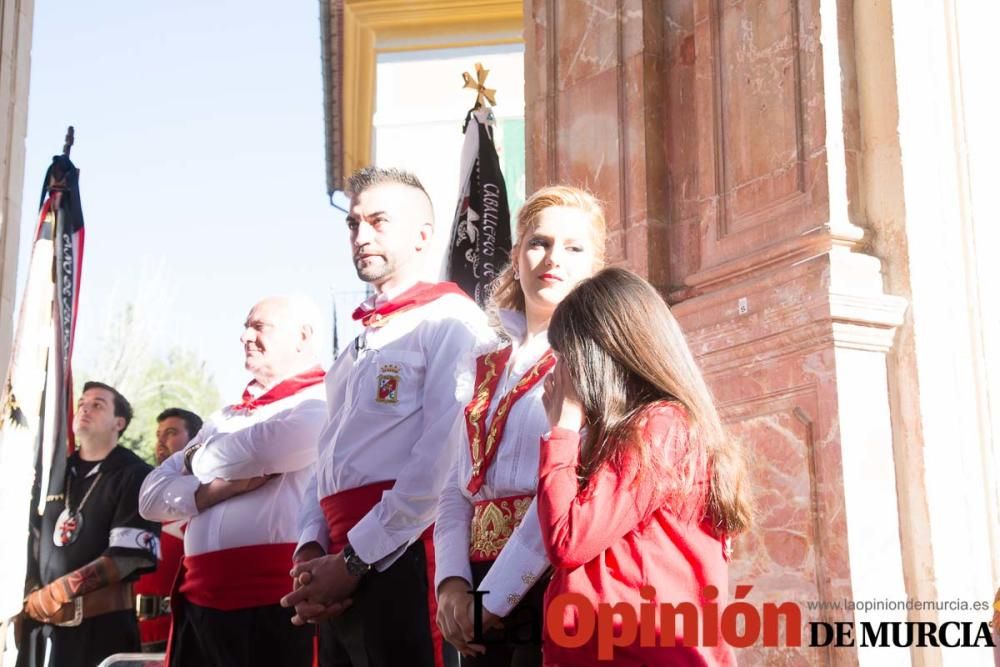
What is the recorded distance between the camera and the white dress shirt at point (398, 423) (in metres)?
3.36

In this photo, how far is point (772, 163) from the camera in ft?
14.7

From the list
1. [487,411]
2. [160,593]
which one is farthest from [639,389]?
[160,593]

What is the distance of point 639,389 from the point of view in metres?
2.59

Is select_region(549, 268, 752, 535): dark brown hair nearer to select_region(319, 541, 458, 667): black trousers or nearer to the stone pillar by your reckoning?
select_region(319, 541, 458, 667): black trousers

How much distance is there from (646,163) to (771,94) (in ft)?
2.07

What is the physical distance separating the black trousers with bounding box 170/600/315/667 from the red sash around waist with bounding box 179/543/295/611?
29mm

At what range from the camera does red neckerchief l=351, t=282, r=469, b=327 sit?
12.2 ft

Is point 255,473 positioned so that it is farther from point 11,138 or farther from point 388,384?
point 11,138

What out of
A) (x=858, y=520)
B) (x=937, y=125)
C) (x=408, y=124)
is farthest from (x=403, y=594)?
(x=408, y=124)

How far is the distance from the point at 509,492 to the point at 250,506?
5.65ft

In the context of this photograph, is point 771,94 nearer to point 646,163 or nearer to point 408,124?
point 646,163

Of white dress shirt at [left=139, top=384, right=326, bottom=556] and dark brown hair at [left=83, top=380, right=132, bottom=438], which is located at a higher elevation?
dark brown hair at [left=83, top=380, right=132, bottom=438]

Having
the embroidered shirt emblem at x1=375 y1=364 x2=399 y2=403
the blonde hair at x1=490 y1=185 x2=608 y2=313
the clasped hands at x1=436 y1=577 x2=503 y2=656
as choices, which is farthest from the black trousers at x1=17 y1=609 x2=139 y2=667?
the clasped hands at x1=436 y1=577 x2=503 y2=656

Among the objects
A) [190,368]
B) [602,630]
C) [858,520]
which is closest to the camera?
[602,630]
